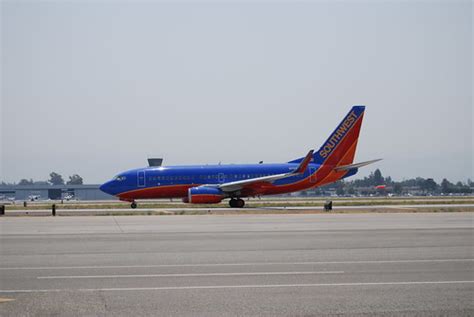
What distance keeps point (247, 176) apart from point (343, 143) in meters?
7.87

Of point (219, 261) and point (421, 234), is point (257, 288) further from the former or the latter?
point (421, 234)

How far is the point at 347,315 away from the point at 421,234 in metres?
12.4

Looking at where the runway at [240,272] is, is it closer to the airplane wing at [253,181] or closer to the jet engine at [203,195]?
the jet engine at [203,195]

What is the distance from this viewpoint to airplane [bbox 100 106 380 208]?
46.6 metres

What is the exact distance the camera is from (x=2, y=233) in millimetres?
22688

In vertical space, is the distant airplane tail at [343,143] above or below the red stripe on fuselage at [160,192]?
above

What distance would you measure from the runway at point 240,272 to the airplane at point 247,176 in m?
24.1

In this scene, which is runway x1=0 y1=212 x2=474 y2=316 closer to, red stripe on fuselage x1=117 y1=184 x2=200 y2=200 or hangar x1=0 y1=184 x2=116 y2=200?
red stripe on fuselage x1=117 y1=184 x2=200 y2=200

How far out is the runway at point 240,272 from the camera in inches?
370

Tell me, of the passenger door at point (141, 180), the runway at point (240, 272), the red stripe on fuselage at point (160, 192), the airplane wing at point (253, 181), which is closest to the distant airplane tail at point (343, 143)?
the airplane wing at point (253, 181)

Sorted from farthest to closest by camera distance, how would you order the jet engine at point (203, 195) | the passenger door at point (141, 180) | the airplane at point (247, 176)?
A: the passenger door at point (141, 180) < the airplane at point (247, 176) < the jet engine at point (203, 195)

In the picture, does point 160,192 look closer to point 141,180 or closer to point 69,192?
point 141,180

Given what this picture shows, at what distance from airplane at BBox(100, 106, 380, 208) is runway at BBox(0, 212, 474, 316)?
24.1 meters

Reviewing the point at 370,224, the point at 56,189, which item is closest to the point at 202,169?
the point at 370,224
